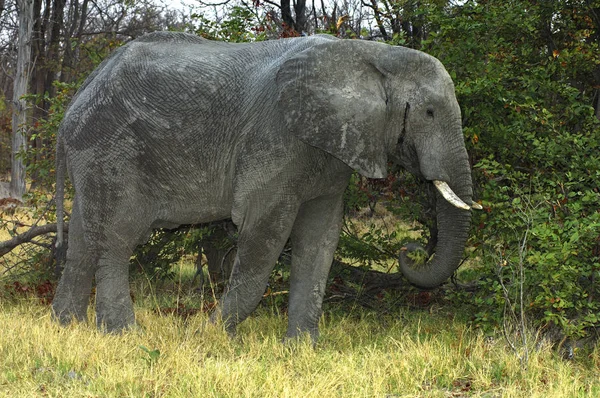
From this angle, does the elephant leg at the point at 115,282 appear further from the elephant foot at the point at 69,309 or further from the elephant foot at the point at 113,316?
the elephant foot at the point at 69,309

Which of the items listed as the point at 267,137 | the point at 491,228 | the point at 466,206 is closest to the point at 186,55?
the point at 267,137

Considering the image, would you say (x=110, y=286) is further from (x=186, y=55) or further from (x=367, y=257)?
(x=367, y=257)

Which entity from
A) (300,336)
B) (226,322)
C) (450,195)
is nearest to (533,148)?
(450,195)

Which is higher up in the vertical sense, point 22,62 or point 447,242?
point 22,62

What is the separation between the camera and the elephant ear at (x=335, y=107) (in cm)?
507

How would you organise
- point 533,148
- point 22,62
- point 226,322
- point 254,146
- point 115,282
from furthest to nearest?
point 22,62 → point 533,148 → point 115,282 → point 226,322 → point 254,146

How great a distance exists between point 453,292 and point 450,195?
2.01 metres

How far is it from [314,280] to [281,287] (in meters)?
1.81

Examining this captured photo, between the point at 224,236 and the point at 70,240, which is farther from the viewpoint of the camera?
the point at 224,236

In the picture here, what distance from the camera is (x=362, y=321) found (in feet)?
21.9

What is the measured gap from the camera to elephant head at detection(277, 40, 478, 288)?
5078 millimetres

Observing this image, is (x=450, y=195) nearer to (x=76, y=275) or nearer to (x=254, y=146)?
(x=254, y=146)

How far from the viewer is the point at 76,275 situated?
617 centimetres

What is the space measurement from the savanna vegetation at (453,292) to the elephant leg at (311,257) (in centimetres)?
25
